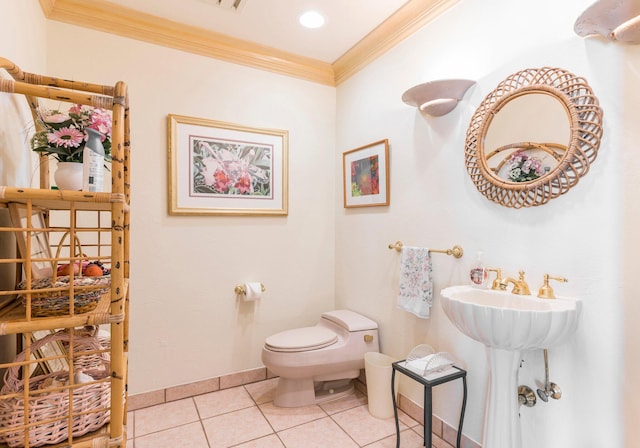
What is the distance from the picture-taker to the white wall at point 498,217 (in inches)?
49.6

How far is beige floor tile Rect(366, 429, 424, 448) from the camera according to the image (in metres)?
1.83

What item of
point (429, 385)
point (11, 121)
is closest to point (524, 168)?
point (429, 385)

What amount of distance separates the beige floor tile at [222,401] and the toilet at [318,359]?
242 millimetres

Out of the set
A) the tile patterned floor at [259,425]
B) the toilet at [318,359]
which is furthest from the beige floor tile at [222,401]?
the toilet at [318,359]

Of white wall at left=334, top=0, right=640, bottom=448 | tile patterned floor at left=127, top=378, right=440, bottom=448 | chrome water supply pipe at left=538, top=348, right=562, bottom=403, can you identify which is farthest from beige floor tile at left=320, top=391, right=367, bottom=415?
chrome water supply pipe at left=538, top=348, right=562, bottom=403

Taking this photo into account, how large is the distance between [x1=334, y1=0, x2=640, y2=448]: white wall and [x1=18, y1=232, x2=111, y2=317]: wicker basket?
162 cm

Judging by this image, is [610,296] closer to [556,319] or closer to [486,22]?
[556,319]

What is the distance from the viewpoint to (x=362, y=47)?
246 cm

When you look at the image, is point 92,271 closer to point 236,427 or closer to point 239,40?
point 236,427

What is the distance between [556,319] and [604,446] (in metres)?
0.53

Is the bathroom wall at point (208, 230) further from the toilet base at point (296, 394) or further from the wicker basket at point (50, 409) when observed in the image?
the wicker basket at point (50, 409)

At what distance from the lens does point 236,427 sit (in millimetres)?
2000

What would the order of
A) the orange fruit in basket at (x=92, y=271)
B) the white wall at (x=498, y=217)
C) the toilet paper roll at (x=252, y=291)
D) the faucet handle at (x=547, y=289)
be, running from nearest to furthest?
the orange fruit in basket at (x=92, y=271)
the white wall at (x=498, y=217)
the faucet handle at (x=547, y=289)
the toilet paper roll at (x=252, y=291)

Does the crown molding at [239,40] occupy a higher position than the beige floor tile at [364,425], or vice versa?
the crown molding at [239,40]
